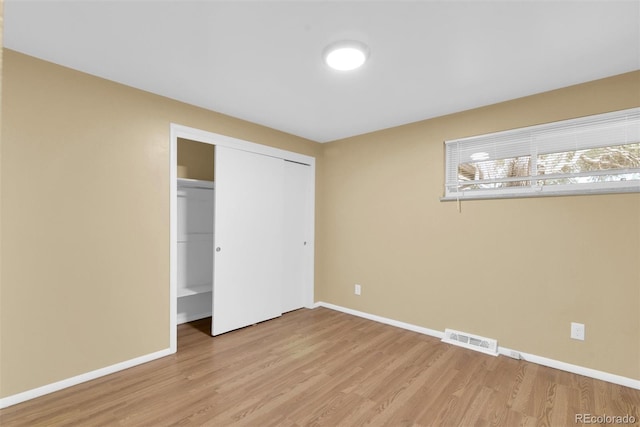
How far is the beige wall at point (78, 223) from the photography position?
91.9 inches

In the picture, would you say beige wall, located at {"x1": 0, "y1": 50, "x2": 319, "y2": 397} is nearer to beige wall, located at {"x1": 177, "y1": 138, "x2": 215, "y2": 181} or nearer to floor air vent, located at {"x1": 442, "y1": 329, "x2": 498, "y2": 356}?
beige wall, located at {"x1": 177, "y1": 138, "x2": 215, "y2": 181}

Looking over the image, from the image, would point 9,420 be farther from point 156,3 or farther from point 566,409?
point 566,409

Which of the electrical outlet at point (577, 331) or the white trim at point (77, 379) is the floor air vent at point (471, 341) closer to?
the electrical outlet at point (577, 331)

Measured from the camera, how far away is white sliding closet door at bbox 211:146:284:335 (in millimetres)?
3506

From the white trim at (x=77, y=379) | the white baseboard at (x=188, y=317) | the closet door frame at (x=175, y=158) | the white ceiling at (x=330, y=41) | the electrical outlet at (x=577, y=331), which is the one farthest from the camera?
the white baseboard at (x=188, y=317)

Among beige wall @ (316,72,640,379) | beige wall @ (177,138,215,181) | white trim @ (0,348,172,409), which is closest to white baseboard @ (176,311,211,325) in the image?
white trim @ (0,348,172,409)

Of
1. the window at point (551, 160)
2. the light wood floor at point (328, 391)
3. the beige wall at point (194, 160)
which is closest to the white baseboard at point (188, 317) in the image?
the light wood floor at point (328, 391)

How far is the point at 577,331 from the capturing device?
2.73 m

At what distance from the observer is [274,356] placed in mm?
3035

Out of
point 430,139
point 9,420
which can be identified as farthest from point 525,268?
point 9,420

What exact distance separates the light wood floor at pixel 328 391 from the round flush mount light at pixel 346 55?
2425mm

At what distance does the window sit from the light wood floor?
5.09 feet

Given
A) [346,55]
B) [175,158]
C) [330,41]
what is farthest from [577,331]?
[175,158]

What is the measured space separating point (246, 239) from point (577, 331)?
3.19 metres
